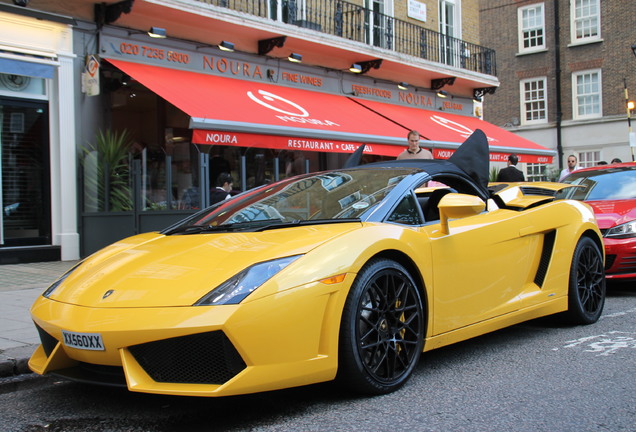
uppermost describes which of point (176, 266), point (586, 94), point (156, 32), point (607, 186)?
point (586, 94)

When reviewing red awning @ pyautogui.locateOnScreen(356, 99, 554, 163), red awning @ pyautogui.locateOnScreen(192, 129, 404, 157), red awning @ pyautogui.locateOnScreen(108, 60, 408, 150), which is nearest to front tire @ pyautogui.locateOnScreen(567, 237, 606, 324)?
red awning @ pyautogui.locateOnScreen(192, 129, 404, 157)

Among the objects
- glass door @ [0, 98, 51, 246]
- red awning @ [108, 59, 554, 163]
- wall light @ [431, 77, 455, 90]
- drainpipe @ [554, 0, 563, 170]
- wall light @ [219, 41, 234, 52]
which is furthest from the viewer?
drainpipe @ [554, 0, 563, 170]

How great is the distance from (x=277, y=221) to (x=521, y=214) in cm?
186

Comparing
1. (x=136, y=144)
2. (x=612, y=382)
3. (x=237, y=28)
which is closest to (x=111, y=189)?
(x=136, y=144)

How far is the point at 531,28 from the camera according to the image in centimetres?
3206

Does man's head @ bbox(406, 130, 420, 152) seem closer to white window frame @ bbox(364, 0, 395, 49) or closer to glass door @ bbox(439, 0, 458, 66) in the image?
white window frame @ bbox(364, 0, 395, 49)

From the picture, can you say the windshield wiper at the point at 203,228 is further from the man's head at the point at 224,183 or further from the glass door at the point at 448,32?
the glass door at the point at 448,32

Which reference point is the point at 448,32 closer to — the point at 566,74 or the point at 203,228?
the point at 566,74

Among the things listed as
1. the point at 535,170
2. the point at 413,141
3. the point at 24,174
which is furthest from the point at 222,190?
the point at 535,170

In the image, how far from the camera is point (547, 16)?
31266 mm

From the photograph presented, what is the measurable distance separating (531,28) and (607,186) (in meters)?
26.0

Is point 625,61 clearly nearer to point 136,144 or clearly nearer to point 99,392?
point 136,144

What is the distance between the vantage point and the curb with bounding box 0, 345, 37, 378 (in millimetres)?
4336

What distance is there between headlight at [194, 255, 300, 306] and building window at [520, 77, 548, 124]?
30226 mm
